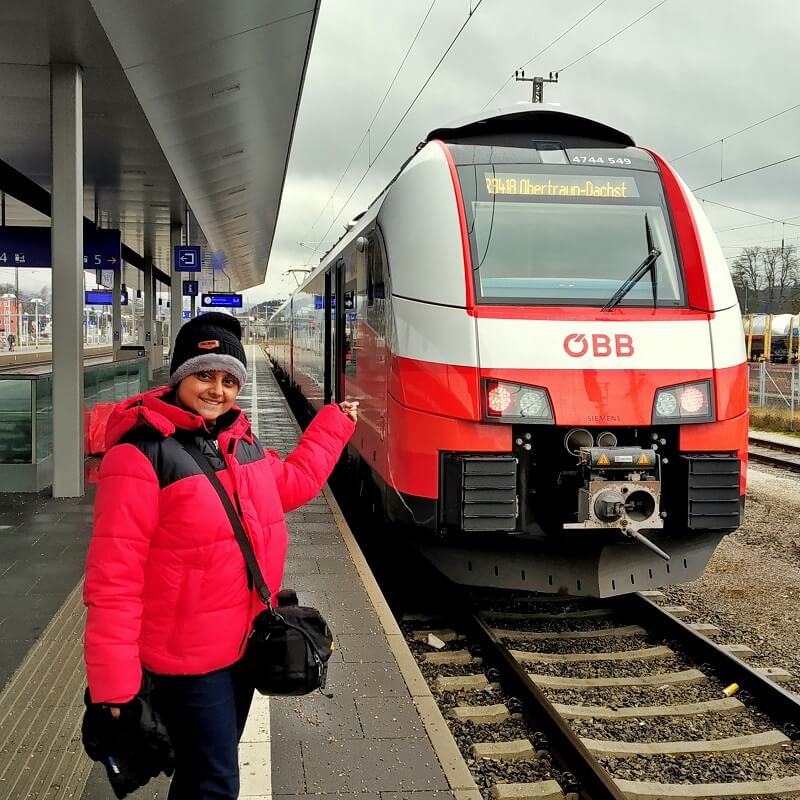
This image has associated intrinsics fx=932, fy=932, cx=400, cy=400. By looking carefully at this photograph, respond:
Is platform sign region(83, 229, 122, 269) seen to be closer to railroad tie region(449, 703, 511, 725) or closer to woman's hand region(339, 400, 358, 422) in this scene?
railroad tie region(449, 703, 511, 725)

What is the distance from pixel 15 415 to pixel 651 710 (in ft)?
22.6

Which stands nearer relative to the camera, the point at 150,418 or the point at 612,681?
the point at 150,418

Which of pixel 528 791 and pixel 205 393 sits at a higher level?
pixel 205 393

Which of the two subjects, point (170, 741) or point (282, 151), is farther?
point (282, 151)

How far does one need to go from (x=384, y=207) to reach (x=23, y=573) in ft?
11.4

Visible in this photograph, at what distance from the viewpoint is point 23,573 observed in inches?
249

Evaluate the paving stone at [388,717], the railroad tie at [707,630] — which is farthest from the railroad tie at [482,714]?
the railroad tie at [707,630]

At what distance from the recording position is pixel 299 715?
4113mm

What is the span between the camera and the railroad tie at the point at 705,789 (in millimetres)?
3949

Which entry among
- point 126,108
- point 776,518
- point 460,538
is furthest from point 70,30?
point 776,518

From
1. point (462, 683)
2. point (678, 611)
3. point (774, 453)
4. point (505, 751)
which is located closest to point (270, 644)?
point (505, 751)

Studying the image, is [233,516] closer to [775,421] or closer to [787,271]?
[775,421]

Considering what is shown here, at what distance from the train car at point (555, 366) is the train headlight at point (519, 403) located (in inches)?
0.4

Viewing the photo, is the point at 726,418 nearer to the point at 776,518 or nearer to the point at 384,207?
the point at 384,207
